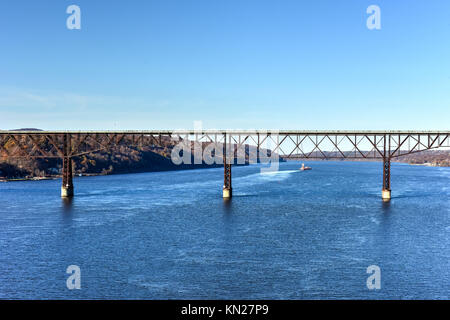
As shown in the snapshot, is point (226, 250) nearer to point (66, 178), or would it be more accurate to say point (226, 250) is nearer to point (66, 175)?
point (66, 175)

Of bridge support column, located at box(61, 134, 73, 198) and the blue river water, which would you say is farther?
bridge support column, located at box(61, 134, 73, 198)

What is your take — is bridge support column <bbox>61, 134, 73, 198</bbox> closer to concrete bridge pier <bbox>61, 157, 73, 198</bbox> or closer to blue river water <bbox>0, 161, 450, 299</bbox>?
concrete bridge pier <bbox>61, 157, 73, 198</bbox>

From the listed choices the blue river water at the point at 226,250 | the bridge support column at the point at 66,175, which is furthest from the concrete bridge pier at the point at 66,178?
the blue river water at the point at 226,250

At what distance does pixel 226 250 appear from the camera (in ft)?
139

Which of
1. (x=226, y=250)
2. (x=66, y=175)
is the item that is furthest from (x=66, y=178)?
(x=226, y=250)

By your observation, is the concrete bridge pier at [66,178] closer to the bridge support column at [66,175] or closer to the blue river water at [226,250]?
the bridge support column at [66,175]

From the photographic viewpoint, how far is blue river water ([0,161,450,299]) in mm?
30953

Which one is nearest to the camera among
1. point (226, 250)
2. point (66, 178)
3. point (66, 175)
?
point (226, 250)

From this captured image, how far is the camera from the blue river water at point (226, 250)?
3095cm

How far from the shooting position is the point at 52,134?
301 feet

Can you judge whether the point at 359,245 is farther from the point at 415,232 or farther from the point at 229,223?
the point at 229,223

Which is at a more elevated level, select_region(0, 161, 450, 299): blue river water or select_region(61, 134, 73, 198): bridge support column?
select_region(61, 134, 73, 198): bridge support column

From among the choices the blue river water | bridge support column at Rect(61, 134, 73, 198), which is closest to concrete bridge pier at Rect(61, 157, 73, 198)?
bridge support column at Rect(61, 134, 73, 198)
